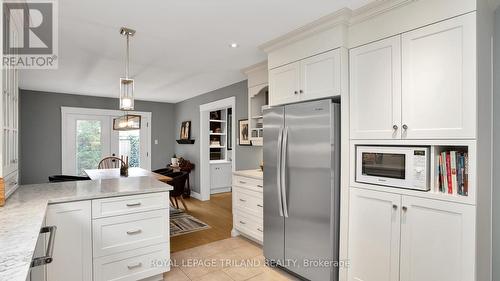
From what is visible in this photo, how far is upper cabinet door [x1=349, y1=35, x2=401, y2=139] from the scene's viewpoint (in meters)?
1.86

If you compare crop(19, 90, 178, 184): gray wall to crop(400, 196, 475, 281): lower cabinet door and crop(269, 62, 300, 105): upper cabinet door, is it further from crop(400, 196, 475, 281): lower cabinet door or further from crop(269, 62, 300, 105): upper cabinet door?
crop(400, 196, 475, 281): lower cabinet door

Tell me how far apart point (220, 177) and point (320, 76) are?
15.3 feet

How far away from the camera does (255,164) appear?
4.03 meters

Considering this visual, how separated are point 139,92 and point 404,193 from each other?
5183 millimetres

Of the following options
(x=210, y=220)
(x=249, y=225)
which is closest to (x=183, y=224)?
(x=210, y=220)

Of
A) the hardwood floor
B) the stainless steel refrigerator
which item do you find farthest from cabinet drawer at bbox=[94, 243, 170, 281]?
the stainless steel refrigerator

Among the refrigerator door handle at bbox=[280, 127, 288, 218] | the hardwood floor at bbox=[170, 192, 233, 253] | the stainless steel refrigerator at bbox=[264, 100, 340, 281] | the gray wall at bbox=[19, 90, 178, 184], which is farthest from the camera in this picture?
the gray wall at bbox=[19, 90, 178, 184]

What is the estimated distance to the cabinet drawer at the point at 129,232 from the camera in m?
2.04

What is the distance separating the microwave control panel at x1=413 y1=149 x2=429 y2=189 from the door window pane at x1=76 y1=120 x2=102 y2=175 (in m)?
6.19

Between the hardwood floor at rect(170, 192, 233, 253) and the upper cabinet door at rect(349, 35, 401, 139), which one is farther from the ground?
the upper cabinet door at rect(349, 35, 401, 139)

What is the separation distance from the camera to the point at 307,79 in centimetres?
237

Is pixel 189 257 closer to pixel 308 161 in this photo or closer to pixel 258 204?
pixel 258 204

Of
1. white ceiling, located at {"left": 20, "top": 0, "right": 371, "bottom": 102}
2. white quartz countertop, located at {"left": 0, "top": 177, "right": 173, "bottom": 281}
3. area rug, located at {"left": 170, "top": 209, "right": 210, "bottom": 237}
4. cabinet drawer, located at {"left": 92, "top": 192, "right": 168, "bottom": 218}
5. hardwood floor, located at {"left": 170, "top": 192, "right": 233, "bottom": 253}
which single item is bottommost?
hardwood floor, located at {"left": 170, "top": 192, "right": 233, "bottom": 253}

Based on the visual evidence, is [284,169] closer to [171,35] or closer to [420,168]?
[420,168]
